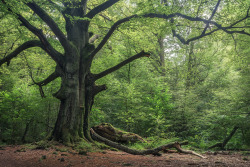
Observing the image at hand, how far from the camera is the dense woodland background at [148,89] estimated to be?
7.64m

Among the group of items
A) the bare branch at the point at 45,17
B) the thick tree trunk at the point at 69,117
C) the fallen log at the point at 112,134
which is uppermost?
the bare branch at the point at 45,17

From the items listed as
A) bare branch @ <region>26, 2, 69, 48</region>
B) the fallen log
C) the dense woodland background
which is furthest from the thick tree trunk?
the dense woodland background

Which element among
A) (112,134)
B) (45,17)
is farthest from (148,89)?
(45,17)

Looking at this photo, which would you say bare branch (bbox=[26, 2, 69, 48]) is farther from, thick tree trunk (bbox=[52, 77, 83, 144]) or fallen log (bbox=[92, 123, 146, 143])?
fallen log (bbox=[92, 123, 146, 143])

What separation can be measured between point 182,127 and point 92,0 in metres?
9.78

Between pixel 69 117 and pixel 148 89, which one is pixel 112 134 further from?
pixel 148 89

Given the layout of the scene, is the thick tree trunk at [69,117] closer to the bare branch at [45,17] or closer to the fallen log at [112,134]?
the bare branch at [45,17]

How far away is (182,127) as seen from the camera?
12000 millimetres

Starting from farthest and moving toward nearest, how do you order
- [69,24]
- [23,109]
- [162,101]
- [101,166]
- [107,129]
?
[162,101] < [23,109] < [107,129] < [69,24] < [101,166]

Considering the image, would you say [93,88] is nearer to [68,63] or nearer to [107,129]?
[68,63]

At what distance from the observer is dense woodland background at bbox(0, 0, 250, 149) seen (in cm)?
764

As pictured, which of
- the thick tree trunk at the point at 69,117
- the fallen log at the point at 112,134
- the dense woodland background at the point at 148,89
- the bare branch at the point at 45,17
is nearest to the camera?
the bare branch at the point at 45,17

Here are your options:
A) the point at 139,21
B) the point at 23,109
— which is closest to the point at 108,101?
the point at 23,109

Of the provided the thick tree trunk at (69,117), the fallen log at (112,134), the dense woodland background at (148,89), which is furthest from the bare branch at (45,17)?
the fallen log at (112,134)
